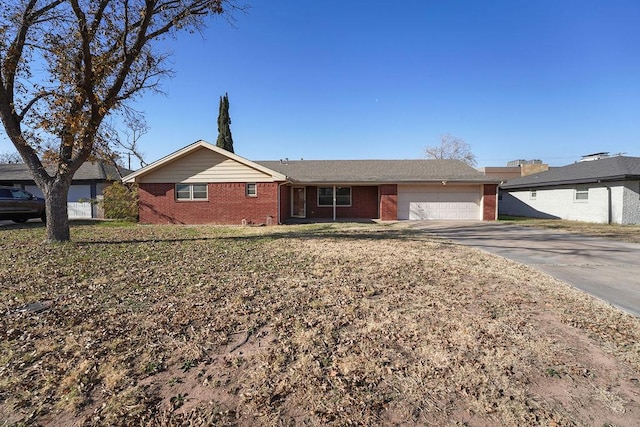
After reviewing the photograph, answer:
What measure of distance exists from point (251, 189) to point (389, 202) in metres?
7.79

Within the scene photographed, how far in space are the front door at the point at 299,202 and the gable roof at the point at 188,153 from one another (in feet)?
15.3

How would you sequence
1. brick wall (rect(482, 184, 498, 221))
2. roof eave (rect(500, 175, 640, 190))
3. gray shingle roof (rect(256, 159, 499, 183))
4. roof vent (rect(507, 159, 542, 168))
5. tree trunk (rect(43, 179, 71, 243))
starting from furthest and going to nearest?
roof vent (rect(507, 159, 542, 168)) → gray shingle roof (rect(256, 159, 499, 183)) → brick wall (rect(482, 184, 498, 221)) → roof eave (rect(500, 175, 640, 190)) → tree trunk (rect(43, 179, 71, 243))

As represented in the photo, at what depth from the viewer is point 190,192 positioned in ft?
55.2

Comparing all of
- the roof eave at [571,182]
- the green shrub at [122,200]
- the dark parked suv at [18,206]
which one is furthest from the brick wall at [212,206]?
the roof eave at [571,182]

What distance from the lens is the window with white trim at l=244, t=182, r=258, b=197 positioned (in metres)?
16.6

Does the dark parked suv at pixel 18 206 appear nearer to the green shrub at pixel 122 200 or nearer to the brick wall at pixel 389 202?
the green shrub at pixel 122 200

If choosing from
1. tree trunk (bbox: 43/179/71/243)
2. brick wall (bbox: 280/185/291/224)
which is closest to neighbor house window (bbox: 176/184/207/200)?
brick wall (bbox: 280/185/291/224)

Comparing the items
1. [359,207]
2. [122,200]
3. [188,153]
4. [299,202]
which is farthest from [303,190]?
[122,200]

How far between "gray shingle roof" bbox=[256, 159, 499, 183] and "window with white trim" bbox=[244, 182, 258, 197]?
6.10ft

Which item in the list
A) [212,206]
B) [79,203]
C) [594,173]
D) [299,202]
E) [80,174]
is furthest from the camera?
[299,202]

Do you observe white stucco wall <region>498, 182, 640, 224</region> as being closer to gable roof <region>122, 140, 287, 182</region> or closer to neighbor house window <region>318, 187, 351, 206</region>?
neighbor house window <region>318, 187, 351, 206</region>

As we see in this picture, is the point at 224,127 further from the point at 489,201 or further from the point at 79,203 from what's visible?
the point at 489,201

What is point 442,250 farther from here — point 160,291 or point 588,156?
point 588,156

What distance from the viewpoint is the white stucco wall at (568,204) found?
1673 centimetres
